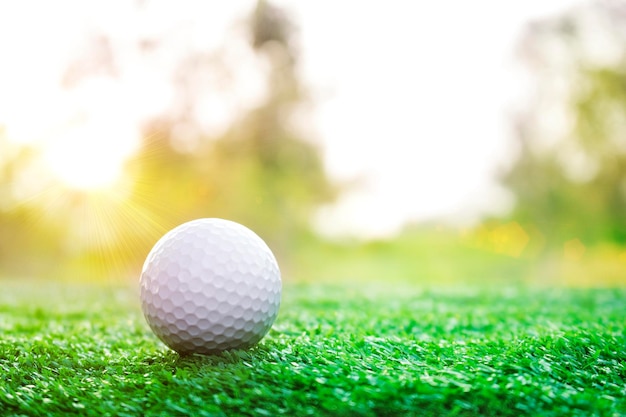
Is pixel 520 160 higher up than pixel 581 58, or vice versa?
pixel 581 58

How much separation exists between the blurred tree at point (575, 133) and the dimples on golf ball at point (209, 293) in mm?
10291

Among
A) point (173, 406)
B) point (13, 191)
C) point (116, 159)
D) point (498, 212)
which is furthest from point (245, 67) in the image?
point (173, 406)

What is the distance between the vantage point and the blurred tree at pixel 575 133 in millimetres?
12234

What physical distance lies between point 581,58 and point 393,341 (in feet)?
36.2

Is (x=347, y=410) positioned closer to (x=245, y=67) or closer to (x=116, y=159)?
(x=116, y=159)

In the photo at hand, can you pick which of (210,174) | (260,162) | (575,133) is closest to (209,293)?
(210,174)

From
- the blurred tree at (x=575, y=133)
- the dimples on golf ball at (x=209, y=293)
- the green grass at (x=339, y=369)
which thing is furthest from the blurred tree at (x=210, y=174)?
the dimples on golf ball at (x=209, y=293)

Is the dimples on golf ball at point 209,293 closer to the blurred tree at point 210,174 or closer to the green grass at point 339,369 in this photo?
the green grass at point 339,369

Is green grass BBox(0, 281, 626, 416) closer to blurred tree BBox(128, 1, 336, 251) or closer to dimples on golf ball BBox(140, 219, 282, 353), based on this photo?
dimples on golf ball BBox(140, 219, 282, 353)

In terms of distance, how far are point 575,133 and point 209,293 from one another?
36.6ft

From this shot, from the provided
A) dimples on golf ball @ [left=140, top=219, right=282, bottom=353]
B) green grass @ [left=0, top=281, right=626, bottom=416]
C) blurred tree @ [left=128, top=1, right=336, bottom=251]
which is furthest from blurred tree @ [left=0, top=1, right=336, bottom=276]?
dimples on golf ball @ [left=140, top=219, right=282, bottom=353]

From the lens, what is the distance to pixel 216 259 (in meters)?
3.11

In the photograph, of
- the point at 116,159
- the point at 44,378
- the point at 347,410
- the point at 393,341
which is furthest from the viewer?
the point at 116,159

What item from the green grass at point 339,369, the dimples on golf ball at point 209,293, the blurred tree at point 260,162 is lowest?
the green grass at point 339,369
